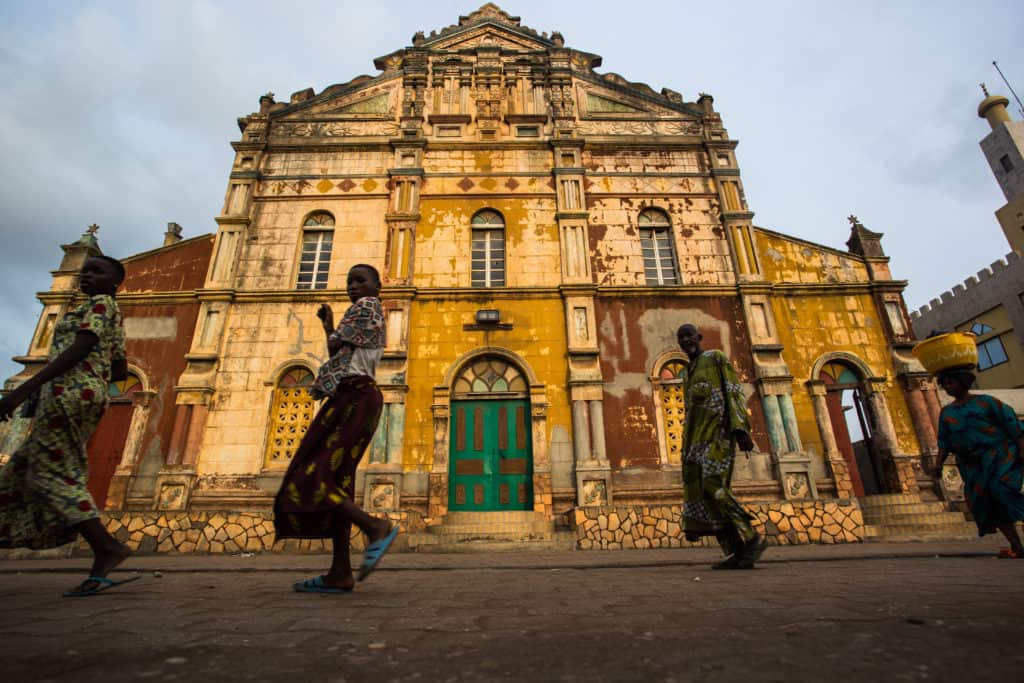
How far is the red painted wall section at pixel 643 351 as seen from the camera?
9.65 m

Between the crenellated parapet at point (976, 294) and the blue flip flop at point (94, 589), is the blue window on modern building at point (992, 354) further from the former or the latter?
the blue flip flop at point (94, 589)

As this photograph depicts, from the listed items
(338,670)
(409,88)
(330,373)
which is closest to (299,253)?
(409,88)

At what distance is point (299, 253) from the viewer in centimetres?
1137

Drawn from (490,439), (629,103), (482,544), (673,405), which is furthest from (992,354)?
(482,544)

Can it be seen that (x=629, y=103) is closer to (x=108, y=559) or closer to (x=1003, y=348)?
(x=108, y=559)

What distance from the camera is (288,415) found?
9867 millimetres

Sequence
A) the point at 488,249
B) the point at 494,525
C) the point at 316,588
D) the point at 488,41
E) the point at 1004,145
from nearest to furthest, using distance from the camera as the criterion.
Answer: the point at 316,588
the point at 494,525
the point at 488,249
the point at 488,41
the point at 1004,145

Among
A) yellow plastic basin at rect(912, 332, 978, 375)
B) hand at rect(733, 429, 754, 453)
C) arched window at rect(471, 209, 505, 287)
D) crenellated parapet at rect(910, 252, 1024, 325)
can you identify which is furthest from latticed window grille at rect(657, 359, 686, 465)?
crenellated parapet at rect(910, 252, 1024, 325)

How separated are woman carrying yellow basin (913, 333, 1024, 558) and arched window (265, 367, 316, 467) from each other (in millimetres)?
9434

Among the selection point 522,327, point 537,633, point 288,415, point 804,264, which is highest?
point 804,264

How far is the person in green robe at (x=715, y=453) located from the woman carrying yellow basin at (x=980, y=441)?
72.8 inches

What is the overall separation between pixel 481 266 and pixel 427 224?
5.29 ft

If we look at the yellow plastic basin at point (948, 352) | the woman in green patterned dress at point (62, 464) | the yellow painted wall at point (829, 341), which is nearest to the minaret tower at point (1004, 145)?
the yellow painted wall at point (829, 341)

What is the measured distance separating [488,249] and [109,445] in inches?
331
